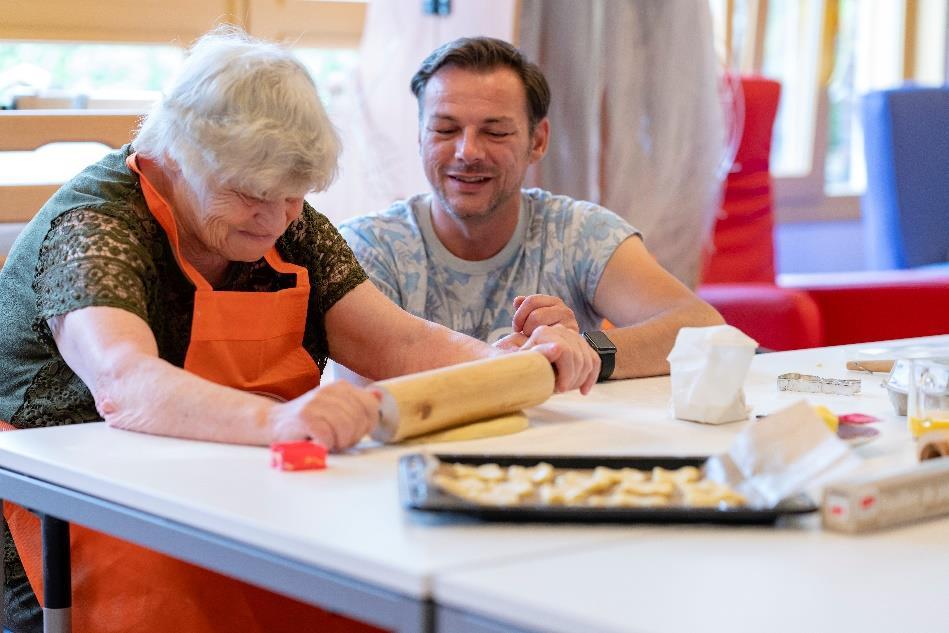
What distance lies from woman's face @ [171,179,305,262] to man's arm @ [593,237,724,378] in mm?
723

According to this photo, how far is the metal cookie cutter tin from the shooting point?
75.8 inches

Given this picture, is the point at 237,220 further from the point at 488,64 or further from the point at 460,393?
the point at 488,64

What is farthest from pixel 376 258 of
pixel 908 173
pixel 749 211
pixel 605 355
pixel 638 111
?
pixel 908 173

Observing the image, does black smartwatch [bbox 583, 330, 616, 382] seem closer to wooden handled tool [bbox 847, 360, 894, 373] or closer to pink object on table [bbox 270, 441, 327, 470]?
wooden handled tool [bbox 847, 360, 894, 373]

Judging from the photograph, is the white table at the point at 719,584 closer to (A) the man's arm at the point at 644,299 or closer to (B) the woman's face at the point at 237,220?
(B) the woman's face at the point at 237,220

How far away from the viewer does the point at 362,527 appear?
3.92ft

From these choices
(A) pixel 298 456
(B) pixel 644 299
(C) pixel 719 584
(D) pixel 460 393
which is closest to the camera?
(C) pixel 719 584

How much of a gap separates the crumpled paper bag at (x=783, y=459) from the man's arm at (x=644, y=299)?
101 cm

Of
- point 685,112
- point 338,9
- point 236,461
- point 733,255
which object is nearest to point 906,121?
point 733,255

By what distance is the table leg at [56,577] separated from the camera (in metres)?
1.59

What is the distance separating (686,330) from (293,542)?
0.70 m

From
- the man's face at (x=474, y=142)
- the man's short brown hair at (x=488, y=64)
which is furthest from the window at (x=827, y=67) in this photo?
the man's face at (x=474, y=142)

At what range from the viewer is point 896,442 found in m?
1.61

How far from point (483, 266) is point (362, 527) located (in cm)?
146
